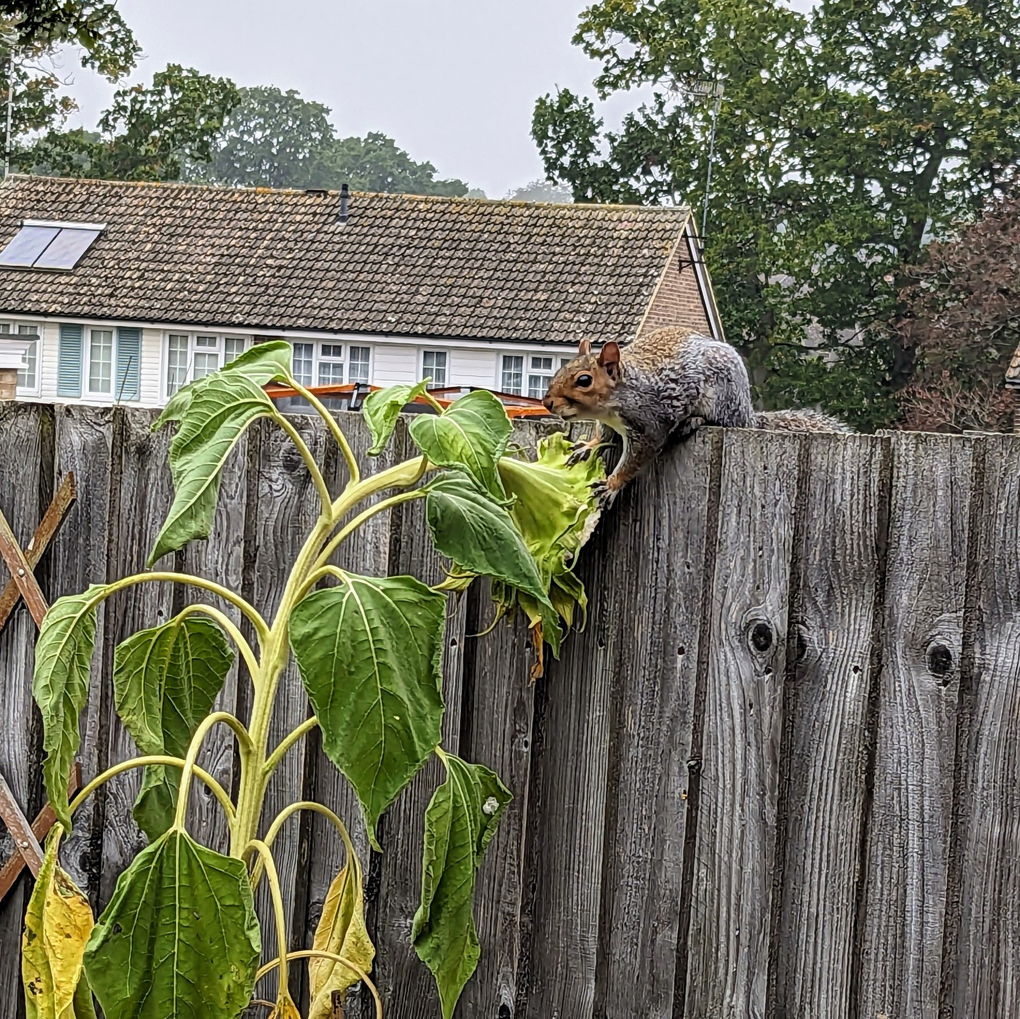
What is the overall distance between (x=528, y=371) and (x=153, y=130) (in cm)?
1546

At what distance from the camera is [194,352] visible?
22.8m

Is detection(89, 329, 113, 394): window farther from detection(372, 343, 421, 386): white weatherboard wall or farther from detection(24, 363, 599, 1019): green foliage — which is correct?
detection(24, 363, 599, 1019): green foliage

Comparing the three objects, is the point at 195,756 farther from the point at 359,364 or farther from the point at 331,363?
the point at 331,363

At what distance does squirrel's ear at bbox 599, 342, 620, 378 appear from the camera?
1.93 meters

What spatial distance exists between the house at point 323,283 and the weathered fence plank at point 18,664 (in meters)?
18.6

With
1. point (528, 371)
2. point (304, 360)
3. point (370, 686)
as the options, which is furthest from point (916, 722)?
point (304, 360)

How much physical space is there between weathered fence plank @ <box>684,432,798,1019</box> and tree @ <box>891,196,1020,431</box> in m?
22.8

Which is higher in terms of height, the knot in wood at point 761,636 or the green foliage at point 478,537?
the green foliage at point 478,537

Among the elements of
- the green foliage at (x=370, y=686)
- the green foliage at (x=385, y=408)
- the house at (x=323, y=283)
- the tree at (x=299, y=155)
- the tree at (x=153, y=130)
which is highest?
the tree at (x=299, y=155)

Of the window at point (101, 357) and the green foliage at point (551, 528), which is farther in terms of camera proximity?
the window at point (101, 357)

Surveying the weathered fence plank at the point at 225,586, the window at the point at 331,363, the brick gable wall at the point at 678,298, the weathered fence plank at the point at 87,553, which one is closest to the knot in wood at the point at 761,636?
the weathered fence plank at the point at 225,586

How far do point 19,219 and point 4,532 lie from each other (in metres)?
23.8

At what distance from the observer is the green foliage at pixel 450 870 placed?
1.54 metres

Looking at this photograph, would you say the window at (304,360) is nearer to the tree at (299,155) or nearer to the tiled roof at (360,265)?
the tiled roof at (360,265)
